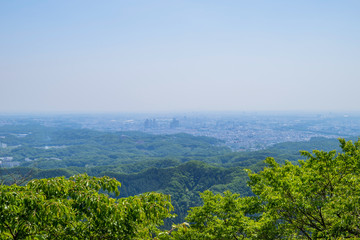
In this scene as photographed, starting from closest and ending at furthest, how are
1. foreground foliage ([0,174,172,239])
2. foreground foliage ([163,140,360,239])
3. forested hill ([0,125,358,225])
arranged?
1. foreground foliage ([0,174,172,239])
2. foreground foliage ([163,140,360,239])
3. forested hill ([0,125,358,225])

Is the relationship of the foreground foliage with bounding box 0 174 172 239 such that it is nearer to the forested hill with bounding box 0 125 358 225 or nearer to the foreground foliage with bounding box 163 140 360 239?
the foreground foliage with bounding box 163 140 360 239

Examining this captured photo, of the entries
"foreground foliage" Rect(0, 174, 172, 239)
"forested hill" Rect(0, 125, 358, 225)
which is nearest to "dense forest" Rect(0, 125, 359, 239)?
"foreground foliage" Rect(0, 174, 172, 239)

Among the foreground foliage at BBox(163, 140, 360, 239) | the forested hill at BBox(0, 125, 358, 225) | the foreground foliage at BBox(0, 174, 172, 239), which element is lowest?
the forested hill at BBox(0, 125, 358, 225)

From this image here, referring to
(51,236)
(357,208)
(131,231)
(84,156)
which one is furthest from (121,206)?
(84,156)

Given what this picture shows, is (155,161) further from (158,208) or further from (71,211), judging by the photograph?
(71,211)

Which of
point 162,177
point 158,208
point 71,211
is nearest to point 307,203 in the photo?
point 158,208

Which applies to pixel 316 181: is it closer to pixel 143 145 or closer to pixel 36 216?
pixel 36 216
